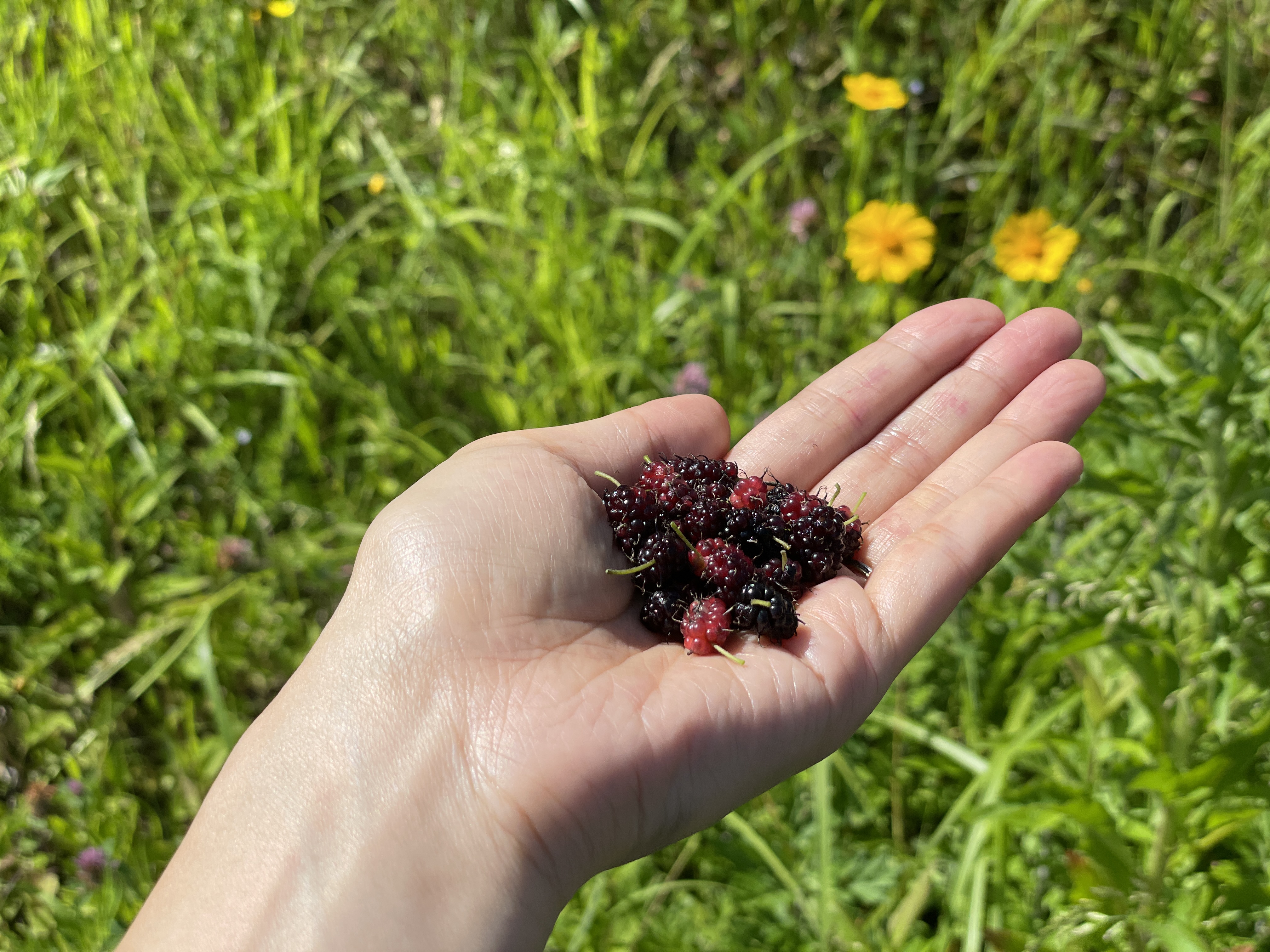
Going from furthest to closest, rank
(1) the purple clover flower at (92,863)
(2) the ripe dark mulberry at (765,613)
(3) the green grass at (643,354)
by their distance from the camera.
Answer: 1. (1) the purple clover flower at (92,863)
2. (3) the green grass at (643,354)
3. (2) the ripe dark mulberry at (765,613)

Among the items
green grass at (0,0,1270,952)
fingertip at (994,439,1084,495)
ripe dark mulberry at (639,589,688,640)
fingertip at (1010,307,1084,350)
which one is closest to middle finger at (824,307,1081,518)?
fingertip at (1010,307,1084,350)

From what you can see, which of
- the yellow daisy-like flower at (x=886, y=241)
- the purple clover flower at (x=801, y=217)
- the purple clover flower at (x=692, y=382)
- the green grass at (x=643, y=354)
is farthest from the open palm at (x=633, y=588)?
the purple clover flower at (x=801, y=217)

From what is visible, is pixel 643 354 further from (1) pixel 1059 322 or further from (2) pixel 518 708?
(2) pixel 518 708

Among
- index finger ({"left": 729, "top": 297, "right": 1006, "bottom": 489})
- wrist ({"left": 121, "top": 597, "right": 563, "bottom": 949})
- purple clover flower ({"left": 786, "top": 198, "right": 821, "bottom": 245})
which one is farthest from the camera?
purple clover flower ({"left": 786, "top": 198, "right": 821, "bottom": 245})

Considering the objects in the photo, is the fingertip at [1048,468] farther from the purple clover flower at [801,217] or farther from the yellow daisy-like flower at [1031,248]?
the purple clover flower at [801,217]

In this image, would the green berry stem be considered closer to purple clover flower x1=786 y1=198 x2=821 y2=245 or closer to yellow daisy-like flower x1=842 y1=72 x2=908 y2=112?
purple clover flower x1=786 y1=198 x2=821 y2=245

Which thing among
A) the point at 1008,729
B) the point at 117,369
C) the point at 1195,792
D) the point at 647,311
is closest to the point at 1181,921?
the point at 1195,792

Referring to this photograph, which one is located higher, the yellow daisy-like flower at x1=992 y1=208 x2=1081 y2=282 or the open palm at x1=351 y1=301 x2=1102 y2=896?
the yellow daisy-like flower at x1=992 y1=208 x2=1081 y2=282
